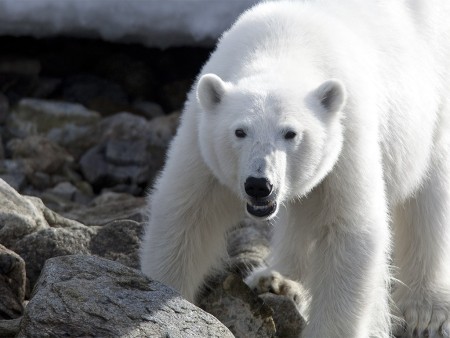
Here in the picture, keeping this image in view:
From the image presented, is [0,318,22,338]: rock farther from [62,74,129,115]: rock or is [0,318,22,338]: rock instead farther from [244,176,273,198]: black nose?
[62,74,129,115]: rock

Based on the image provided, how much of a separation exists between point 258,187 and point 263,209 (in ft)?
0.56

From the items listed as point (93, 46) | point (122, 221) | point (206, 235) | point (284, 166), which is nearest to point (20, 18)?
point (93, 46)

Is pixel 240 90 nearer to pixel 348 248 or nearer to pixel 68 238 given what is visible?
pixel 348 248

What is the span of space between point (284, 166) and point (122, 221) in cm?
165

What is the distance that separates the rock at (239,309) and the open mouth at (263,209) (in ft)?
2.42

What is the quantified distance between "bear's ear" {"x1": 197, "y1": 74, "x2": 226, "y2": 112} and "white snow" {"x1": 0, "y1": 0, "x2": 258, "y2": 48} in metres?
4.46

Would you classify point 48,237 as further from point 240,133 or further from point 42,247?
point 240,133

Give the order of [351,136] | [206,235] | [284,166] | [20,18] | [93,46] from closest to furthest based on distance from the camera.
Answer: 1. [284,166]
2. [351,136]
3. [206,235]
4. [20,18]
5. [93,46]

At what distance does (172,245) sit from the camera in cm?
512

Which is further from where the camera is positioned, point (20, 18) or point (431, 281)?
point (20, 18)

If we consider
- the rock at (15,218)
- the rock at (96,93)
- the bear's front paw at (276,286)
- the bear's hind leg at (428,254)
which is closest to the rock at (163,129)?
the rock at (96,93)

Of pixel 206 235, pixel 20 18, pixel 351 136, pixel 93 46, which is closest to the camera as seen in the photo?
pixel 351 136

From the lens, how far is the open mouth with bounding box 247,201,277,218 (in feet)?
14.7

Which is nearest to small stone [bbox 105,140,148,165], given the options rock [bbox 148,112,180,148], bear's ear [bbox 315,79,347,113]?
rock [bbox 148,112,180,148]
